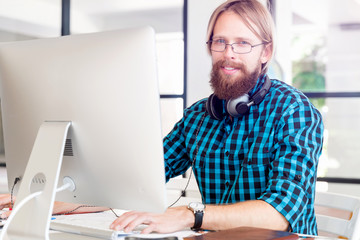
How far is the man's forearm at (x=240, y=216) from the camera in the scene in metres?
1.33

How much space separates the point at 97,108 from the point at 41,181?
0.72 feet

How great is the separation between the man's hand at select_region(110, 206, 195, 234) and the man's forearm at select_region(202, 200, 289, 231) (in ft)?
0.18

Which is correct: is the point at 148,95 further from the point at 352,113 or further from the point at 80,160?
the point at 352,113

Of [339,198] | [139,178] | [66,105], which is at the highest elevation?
[66,105]

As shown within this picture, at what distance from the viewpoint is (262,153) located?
62.8 inches

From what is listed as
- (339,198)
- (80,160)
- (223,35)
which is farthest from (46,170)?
(339,198)

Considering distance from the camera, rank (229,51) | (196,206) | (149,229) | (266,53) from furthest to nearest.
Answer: (266,53) → (229,51) → (196,206) → (149,229)

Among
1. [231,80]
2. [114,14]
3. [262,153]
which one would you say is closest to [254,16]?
[231,80]

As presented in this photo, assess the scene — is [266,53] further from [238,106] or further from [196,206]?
[196,206]

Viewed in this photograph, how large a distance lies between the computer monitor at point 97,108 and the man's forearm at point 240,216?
294 mm

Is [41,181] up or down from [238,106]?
down

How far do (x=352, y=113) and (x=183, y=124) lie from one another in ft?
5.25

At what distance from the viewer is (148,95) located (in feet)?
3.40

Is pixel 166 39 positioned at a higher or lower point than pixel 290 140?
higher
